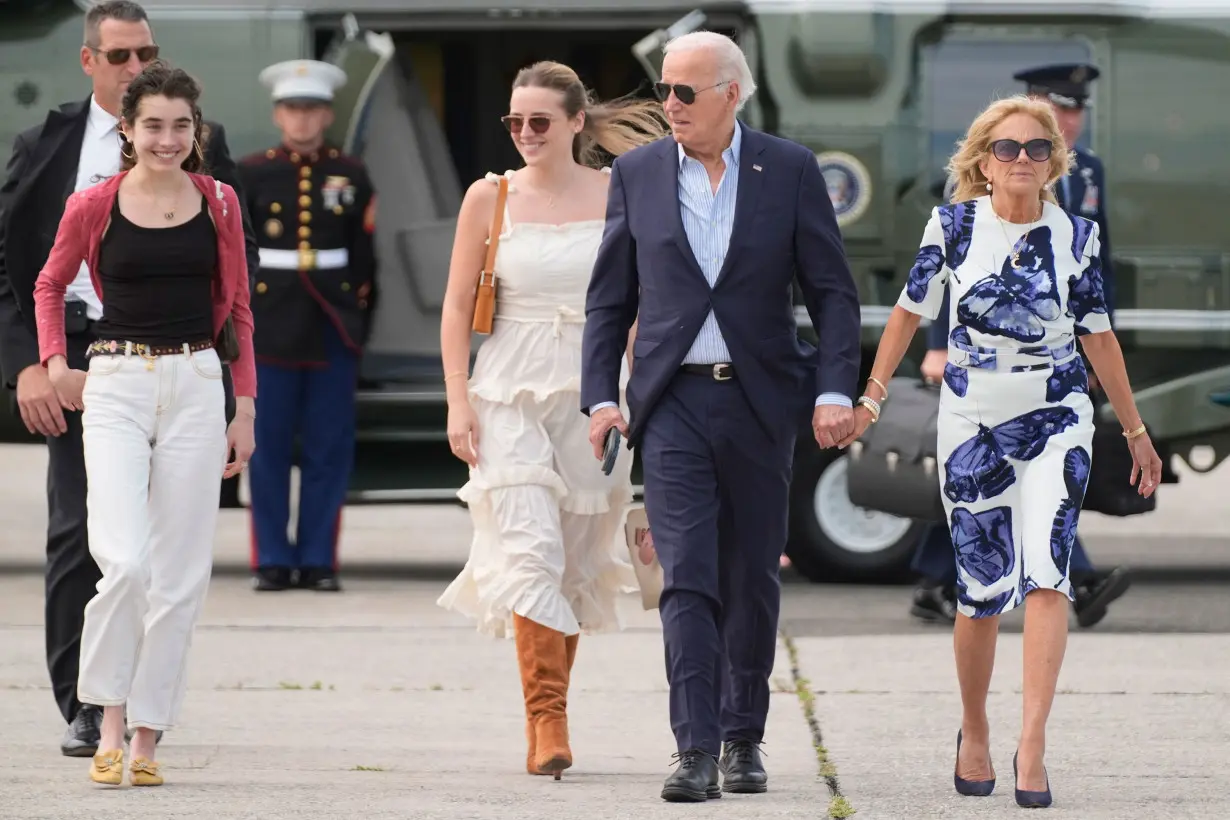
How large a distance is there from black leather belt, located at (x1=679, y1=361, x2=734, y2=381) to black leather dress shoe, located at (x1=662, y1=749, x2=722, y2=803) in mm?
848

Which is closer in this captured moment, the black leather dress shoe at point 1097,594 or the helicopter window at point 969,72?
the black leather dress shoe at point 1097,594

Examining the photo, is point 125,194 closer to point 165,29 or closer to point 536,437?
point 536,437

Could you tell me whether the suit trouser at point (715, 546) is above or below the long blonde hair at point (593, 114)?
below

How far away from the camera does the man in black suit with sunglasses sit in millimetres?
6148

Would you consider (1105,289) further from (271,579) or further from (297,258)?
(271,579)

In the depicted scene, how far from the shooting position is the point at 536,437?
598 centimetres

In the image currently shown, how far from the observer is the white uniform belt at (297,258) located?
32.1 feet

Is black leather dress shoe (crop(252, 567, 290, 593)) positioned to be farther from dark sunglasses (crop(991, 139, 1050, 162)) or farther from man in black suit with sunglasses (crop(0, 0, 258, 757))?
dark sunglasses (crop(991, 139, 1050, 162))

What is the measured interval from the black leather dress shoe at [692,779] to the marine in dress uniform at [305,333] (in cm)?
453

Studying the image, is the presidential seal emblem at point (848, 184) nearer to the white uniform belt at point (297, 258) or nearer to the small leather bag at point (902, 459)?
the small leather bag at point (902, 459)

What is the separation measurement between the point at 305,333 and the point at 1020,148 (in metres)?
4.78

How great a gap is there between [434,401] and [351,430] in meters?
0.37

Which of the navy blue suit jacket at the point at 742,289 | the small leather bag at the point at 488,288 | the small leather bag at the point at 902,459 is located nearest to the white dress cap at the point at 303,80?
the small leather bag at the point at 902,459

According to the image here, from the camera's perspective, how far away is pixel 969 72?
9.60 meters
